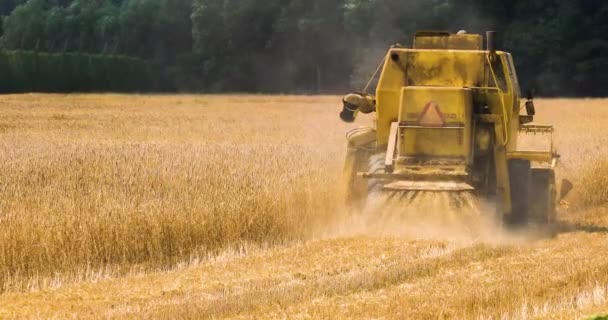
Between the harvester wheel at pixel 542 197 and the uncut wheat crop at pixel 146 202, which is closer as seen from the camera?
the uncut wheat crop at pixel 146 202

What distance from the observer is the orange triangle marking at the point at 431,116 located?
43.5ft

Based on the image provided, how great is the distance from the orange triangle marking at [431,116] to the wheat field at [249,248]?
1.29m

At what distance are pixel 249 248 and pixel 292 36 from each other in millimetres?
54161

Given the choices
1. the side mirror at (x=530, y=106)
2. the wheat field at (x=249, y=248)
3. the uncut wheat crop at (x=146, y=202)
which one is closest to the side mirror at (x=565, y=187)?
the wheat field at (x=249, y=248)

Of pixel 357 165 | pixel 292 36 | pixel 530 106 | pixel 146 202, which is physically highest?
pixel 292 36

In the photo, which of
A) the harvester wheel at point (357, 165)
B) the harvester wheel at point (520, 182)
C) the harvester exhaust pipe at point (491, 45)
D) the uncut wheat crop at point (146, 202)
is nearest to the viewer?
the uncut wheat crop at point (146, 202)

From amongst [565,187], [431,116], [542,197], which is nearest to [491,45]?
[431,116]

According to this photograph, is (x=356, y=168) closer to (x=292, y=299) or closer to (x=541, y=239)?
(x=541, y=239)

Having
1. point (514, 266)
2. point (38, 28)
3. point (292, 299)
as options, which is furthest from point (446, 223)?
point (38, 28)

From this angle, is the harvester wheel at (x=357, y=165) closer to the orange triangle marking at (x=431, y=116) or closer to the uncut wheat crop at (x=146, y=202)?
the uncut wheat crop at (x=146, y=202)

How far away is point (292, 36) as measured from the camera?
217ft

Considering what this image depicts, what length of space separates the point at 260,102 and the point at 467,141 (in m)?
35.6

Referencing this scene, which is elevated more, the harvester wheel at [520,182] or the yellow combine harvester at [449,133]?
the yellow combine harvester at [449,133]

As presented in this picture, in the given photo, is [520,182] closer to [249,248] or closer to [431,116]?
[431,116]
